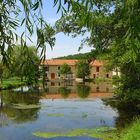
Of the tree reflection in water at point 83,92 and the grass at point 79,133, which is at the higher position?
the tree reflection in water at point 83,92

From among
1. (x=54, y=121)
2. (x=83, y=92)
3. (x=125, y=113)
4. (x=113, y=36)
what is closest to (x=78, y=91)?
(x=83, y=92)

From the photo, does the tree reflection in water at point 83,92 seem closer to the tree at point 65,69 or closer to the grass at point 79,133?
the grass at point 79,133

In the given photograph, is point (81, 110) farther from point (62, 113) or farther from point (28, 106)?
point (28, 106)

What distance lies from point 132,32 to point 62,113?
20673 mm

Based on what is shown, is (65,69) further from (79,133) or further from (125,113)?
(79,133)

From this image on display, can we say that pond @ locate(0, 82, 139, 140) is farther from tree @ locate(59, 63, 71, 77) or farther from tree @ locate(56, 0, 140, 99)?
tree @ locate(59, 63, 71, 77)

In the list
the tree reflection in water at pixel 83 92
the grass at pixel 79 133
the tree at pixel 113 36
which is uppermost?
the tree at pixel 113 36

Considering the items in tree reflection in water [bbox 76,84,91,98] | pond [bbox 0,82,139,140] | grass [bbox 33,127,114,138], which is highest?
tree reflection in water [bbox 76,84,91,98]

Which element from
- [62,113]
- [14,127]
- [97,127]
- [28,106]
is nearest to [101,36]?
[97,127]

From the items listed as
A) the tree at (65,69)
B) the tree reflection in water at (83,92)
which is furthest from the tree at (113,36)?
the tree at (65,69)

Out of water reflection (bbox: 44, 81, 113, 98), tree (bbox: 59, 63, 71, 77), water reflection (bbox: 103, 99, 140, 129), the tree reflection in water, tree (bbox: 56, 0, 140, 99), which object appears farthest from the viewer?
tree (bbox: 59, 63, 71, 77)

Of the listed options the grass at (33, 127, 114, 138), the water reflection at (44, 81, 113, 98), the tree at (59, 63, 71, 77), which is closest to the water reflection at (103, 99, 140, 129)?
the grass at (33, 127, 114, 138)

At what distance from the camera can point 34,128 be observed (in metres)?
17.9

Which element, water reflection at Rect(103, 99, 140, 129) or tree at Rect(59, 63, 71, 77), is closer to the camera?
water reflection at Rect(103, 99, 140, 129)
